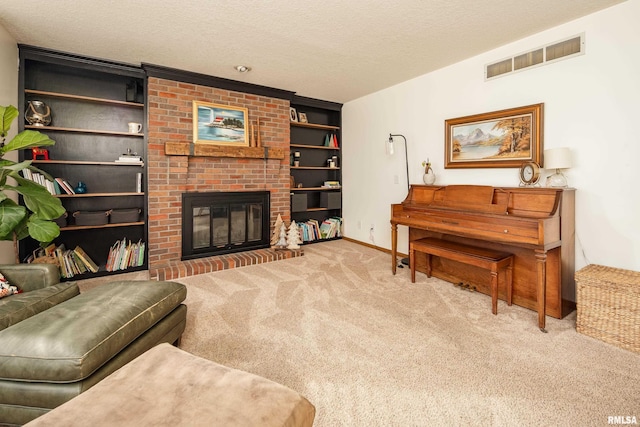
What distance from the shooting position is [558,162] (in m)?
2.40

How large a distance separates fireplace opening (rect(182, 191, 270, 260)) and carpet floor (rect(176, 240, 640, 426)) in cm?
89

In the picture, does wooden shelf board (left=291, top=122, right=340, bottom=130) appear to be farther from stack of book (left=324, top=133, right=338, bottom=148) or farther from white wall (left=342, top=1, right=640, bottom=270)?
white wall (left=342, top=1, right=640, bottom=270)

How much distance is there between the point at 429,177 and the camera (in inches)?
138

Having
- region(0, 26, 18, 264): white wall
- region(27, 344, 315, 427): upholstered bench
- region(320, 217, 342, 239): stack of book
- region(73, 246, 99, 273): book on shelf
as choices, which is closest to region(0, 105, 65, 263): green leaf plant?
region(0, 26, 18, 264): white wall

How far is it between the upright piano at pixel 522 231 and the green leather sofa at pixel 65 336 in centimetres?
232

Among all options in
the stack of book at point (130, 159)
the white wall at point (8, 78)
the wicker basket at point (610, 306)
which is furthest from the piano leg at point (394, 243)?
the white wall at point (8, 78)

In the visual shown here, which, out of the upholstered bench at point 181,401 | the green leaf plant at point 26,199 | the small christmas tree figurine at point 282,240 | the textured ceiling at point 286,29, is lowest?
the upholstered bench at point 181,401

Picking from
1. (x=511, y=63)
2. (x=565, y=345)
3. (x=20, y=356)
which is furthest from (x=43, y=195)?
(x=511, y=63)

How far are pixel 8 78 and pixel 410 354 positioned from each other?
13.2ft

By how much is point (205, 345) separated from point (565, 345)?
2345 millimetres

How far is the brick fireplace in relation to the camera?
3.45 metres

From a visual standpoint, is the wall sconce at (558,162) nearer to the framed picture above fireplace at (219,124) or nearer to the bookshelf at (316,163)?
the bookshelf at (316,163)

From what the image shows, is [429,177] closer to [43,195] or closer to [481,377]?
[481,377]

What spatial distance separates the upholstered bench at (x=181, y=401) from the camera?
84 centimetres
